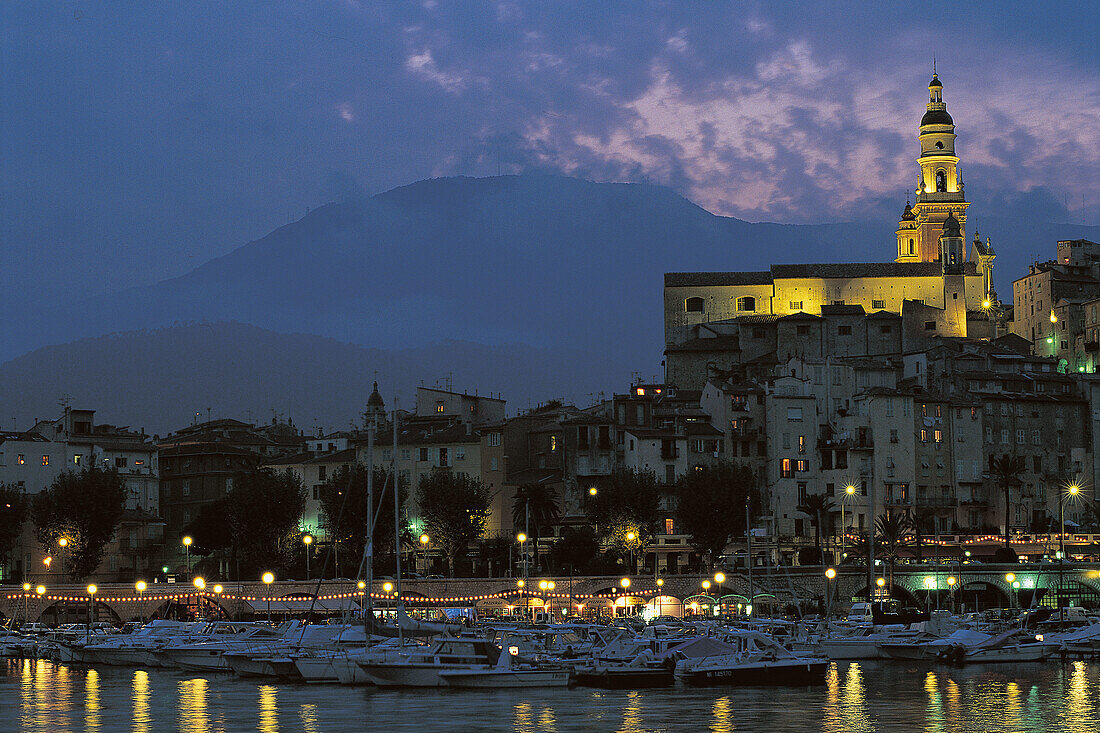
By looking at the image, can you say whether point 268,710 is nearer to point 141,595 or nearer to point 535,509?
point 141,595

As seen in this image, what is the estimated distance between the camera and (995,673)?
72.3m

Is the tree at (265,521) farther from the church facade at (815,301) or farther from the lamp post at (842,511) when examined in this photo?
the church facade at (815,301)

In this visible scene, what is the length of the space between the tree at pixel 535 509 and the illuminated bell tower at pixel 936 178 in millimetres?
82986

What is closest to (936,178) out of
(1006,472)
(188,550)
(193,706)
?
(1006,472)

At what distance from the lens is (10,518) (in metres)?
106

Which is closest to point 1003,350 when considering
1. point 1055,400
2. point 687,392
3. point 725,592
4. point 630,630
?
point 1055,400

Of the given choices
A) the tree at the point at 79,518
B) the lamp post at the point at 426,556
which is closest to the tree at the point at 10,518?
the tree at the point at 79,518

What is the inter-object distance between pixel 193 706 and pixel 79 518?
49.6 metres

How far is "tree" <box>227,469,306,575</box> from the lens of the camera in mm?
108562

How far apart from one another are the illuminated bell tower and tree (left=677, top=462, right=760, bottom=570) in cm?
8437

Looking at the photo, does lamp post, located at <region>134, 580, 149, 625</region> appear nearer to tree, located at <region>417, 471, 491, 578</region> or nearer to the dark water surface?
tree, located at <region>417, 471, 491, 578</region>

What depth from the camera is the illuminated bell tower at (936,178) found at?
183m

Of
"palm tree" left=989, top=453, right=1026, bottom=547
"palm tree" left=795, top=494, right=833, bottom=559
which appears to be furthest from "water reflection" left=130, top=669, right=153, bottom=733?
"palm tree" left=989, top=453, right=1026, bottom=547

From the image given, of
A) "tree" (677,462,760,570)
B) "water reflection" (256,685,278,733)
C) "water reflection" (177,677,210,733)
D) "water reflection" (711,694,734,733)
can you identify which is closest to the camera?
"water reflection" (711,694,734,733)
